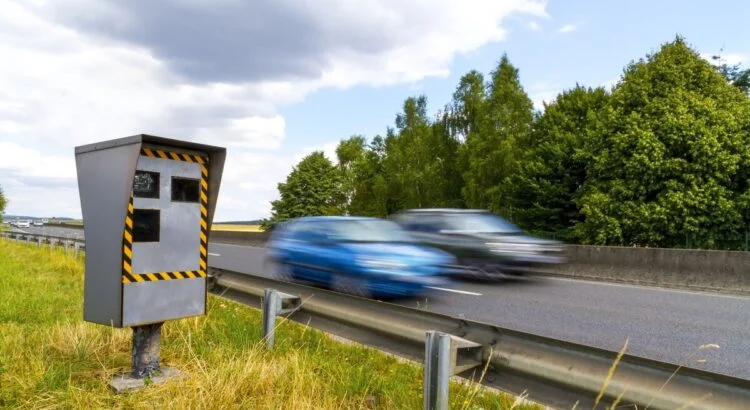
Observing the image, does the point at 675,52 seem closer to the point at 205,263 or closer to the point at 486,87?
the point at 486,87

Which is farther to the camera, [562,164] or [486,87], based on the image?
[486,87]

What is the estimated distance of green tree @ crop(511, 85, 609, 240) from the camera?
4041cm

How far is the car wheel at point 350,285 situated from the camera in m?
9.43

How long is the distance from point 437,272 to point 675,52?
99.9ft

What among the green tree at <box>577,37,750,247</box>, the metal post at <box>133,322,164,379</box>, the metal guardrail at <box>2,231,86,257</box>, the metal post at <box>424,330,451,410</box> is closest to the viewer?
the metal post at <box>424,330,451,410</box>

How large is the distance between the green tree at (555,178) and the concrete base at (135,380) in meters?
36.0

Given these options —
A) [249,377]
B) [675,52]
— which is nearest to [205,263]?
[249,377]

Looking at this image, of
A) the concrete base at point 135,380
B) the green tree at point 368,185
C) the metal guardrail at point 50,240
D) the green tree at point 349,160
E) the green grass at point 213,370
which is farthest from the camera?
the green tree at point 349,160

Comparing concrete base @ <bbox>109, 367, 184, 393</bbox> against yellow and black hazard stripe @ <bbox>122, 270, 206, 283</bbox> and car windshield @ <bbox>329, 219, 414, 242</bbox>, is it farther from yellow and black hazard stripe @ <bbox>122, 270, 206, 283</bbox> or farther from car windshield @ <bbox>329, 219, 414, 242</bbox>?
car windshield @ <bbox>329, 219, 414, 242</bbox>

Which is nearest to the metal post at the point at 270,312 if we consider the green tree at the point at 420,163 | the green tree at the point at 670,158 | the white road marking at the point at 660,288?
the white road marking at the point at 660,288

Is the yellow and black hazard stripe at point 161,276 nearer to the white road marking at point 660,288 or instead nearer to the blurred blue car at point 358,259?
the blurred blue car at point 358,259

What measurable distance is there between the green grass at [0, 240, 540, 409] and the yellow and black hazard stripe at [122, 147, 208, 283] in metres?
0.69

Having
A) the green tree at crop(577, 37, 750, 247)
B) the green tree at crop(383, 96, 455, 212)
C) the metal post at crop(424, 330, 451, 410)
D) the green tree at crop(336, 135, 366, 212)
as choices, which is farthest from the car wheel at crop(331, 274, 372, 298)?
the green tree at crop(336, 135, 366, 212)

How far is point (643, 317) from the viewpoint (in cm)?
Result: 939
